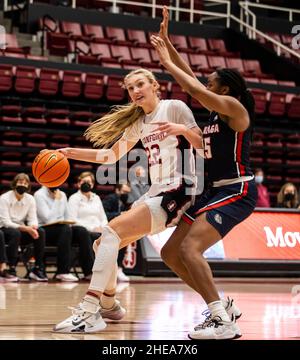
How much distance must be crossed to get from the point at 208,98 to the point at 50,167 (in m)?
1.38

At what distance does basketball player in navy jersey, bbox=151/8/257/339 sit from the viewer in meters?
4.98

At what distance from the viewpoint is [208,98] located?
496 cm

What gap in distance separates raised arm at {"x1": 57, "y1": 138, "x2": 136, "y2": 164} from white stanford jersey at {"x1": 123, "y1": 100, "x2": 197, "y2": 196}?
0.27m

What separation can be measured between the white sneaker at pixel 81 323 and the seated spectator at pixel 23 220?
5.41m

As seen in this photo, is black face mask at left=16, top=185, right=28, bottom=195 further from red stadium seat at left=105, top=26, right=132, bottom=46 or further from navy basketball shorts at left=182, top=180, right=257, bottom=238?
red stadium seat at left=105, top=26, right=132, bottom=46

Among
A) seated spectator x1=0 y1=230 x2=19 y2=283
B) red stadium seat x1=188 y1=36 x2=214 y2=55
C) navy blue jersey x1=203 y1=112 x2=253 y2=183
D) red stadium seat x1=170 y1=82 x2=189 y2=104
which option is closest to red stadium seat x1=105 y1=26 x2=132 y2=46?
red stadium seat x1=188 y1=36 x2=214 y2=55

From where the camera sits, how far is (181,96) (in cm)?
1712

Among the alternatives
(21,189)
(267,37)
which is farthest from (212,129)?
(267,37)

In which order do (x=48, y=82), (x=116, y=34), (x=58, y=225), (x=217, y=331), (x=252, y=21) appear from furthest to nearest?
A: 1. (x=252, y=21)
2. (x=116, y=34)
3. (x=48, y=82)
4. (x=58, y=225)
5. (x=217, y=331)

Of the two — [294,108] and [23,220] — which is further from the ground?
[294,108]

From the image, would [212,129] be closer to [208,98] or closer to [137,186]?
[208,98]

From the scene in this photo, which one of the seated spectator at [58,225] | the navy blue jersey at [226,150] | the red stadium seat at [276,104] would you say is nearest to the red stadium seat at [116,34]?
the red stadium seat at [276,104]
